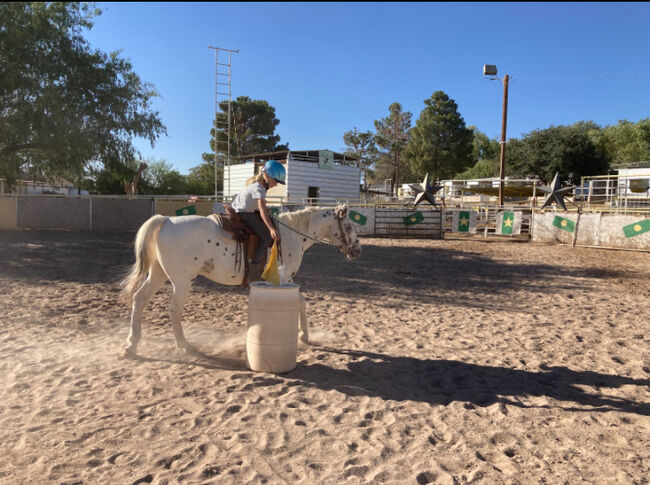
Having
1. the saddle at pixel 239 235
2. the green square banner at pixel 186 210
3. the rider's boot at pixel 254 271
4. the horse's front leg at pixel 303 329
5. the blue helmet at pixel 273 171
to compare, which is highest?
→ the blue helmet at pixel 273 171

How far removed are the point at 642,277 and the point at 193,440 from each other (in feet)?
35.9

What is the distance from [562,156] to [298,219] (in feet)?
127

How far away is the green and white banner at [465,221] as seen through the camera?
67.9ft

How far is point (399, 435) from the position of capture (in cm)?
309

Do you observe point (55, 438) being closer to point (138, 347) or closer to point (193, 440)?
point (193, 440)

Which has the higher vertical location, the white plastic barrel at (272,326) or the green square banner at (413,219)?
the green square banner at (413,219)

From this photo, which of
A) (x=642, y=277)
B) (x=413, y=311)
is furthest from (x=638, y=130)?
(x=413, y=311)

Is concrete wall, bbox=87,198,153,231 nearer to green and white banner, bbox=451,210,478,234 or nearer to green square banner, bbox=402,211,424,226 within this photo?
green square banner, bbox=402,211,424,226

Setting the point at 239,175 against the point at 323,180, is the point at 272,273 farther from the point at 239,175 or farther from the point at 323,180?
the point at 239,175

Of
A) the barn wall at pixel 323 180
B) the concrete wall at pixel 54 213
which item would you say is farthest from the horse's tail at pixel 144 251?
the barn wall at pixel 323 180

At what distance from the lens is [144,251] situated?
460 centimetres

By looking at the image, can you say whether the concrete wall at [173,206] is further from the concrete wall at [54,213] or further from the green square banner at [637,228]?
the green square banner at [637,228]

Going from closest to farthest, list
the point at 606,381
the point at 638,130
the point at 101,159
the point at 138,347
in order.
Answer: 1. the point at 606,381
2. the point at 138,347
3. the point at 101,159
4. the point at 638,130

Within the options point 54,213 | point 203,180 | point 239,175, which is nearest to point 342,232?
point 54,213
